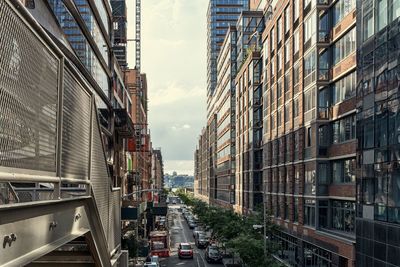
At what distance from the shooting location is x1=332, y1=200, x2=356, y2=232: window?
31.2 meters

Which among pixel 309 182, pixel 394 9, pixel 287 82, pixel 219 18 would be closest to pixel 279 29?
pixel 287 82

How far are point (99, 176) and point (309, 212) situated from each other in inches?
1130

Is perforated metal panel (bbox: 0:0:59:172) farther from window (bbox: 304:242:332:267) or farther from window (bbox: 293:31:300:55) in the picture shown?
window (bbox: 293:31:300:55)

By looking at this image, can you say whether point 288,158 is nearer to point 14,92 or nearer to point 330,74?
point 330,74

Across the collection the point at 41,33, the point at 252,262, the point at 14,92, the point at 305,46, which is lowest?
the point at 252,262

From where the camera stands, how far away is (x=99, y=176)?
1088 cm

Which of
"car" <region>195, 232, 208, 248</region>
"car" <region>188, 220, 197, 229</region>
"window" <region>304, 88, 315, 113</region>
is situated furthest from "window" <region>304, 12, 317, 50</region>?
"car" <region>188, 220, 197, 229</region>

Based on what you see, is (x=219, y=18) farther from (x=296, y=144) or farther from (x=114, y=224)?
(x=114, y=224)

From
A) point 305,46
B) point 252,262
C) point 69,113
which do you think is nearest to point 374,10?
point 305,46

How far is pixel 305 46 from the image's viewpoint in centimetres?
3809

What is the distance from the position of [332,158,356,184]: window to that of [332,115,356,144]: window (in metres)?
1.43

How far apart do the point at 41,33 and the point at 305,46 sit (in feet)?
111

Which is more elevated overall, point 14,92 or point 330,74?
point 330,74

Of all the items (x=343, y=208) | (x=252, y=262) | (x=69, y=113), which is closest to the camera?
(x=69, y=113)
